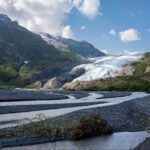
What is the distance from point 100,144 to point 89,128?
4700 mm

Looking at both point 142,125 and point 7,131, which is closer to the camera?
point 7,131

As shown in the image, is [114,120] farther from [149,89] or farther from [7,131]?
[149,89]

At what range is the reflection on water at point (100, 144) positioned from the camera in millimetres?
36500

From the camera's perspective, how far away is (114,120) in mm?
55656

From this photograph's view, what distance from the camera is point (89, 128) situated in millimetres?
43125

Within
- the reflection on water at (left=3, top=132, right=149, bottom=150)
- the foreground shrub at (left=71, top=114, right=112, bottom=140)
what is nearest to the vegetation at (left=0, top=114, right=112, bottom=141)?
the foreground shrub at (left=71, top=114, right=112, bottom=140)

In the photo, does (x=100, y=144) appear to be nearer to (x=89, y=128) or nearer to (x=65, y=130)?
→ (x=89, y=128)

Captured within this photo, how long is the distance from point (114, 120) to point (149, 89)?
14513cm

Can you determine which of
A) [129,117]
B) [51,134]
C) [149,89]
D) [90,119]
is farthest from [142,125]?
[149,89]

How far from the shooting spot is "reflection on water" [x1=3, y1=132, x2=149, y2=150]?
3650 centimetres

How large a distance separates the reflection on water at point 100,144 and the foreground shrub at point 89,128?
1.07 meters

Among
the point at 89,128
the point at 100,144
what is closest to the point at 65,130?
the point at 89,128

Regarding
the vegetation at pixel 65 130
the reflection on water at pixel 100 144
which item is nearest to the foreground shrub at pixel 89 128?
the vegetation at pixel 65 130

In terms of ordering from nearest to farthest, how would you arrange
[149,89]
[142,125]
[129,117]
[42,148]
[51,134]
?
[42,148] < [51,134] < [142,125] < [129,117] < [149,89]
